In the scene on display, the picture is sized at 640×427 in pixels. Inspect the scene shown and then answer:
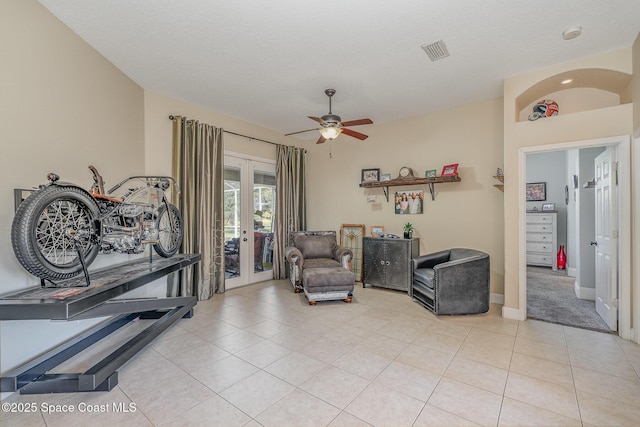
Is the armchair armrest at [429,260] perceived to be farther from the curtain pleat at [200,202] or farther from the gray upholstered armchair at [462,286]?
the curtain pleat at [200,202]

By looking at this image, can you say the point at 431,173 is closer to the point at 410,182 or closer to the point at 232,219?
the point at 410,182

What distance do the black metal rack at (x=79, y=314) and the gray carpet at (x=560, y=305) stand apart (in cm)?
441

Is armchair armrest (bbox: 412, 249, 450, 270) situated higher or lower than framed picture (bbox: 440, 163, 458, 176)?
lower

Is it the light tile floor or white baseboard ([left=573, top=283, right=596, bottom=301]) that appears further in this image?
white baseboard ([left=573, top=283, right=596, bottom=301])

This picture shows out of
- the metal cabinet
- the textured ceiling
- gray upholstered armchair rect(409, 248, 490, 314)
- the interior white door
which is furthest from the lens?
the metal cabinet

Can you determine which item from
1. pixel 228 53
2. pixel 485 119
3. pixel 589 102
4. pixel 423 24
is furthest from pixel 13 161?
pixel 589 102

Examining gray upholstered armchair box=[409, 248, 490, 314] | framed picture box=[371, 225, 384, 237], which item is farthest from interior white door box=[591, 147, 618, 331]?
framed picture box=[371, 225, 384, 237]

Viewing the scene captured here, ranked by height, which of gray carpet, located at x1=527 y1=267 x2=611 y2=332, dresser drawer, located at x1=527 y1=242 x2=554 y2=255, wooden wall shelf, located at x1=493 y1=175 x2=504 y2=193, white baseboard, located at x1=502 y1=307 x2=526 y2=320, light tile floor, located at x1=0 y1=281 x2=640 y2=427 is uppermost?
wooden wall shelf, located at x1=493 y1=175 x2=504 y2=193

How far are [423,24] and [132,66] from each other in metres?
3.15

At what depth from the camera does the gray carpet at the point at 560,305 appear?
132 inches

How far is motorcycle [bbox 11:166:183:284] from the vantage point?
1.78 metres

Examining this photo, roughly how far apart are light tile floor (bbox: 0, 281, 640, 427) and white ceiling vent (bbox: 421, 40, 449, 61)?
299 cm

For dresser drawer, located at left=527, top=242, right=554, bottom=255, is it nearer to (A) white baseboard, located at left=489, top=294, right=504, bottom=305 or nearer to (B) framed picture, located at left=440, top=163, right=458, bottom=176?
(A) white baseboard, located at left=489, top=294, right=504, bottom=305

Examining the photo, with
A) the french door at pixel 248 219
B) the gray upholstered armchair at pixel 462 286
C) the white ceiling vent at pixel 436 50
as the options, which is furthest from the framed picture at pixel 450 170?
the french door at pixel 248 219
